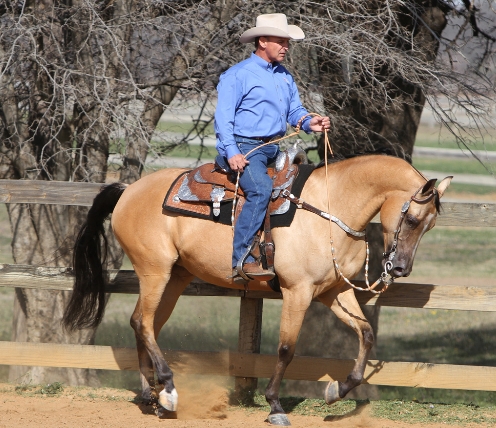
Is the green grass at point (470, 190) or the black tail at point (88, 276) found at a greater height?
the black tail at point (88, 276)

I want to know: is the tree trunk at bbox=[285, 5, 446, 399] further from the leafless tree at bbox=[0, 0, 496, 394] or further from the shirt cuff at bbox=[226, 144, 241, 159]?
the shirt cuff at bbox=[226, 144, 241, 159]

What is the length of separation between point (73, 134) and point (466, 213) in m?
3.65

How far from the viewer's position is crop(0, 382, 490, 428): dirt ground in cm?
527

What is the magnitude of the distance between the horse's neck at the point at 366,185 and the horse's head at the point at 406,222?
9 cm

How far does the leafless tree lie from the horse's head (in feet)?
4.76

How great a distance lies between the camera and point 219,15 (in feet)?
21.2

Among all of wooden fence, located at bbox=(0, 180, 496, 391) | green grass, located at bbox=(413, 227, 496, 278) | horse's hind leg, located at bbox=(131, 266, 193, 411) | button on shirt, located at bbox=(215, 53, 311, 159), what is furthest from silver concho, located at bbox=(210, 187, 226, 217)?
green grass, located at bbox=(413, 227, 496, 278)

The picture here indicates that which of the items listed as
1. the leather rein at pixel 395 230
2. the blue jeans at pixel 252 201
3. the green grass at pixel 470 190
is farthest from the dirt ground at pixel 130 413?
the green grass at pixel 470 190

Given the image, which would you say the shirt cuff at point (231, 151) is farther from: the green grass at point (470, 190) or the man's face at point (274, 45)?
the green grass at point (470, 190)

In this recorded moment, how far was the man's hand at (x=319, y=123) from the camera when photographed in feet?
16.8

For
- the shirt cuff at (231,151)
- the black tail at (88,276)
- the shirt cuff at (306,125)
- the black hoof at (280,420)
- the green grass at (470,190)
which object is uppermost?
the shirt cuff at (306,125)

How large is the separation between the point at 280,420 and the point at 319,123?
2.19 m

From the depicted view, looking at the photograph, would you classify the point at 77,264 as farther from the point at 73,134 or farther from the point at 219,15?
the point at 219,15

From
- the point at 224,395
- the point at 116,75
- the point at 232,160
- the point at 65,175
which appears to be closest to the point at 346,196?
the point at 232,160
